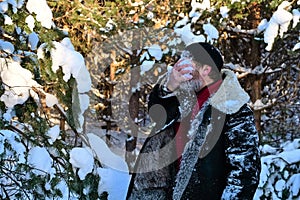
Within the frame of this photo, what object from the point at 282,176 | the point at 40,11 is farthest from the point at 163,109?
the point at 282,176

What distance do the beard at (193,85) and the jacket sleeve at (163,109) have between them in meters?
0.10

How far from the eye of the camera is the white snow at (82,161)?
7.55 ft

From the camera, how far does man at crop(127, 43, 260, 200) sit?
2137 millimetres

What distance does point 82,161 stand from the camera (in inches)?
90.8

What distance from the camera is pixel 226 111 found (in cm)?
217

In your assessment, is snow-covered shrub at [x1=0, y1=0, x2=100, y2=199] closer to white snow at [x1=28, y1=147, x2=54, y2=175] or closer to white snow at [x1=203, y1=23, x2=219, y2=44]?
white snow at [x1=28, y1=147, x2=54, y2=175]

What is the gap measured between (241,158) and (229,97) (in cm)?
30

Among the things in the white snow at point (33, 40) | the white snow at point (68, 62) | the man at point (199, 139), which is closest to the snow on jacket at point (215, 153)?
the man at point (199, 139)

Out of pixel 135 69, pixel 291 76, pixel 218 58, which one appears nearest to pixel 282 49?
pixel 291 76

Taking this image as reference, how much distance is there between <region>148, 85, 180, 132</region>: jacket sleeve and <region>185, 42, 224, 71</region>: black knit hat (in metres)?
0.24

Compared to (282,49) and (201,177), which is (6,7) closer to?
(201,177)

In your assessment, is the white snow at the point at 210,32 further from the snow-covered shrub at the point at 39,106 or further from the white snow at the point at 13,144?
the white snow at the point at 13,144

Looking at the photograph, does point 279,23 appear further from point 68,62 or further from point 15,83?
point 15,83

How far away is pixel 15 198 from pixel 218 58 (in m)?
1.23
